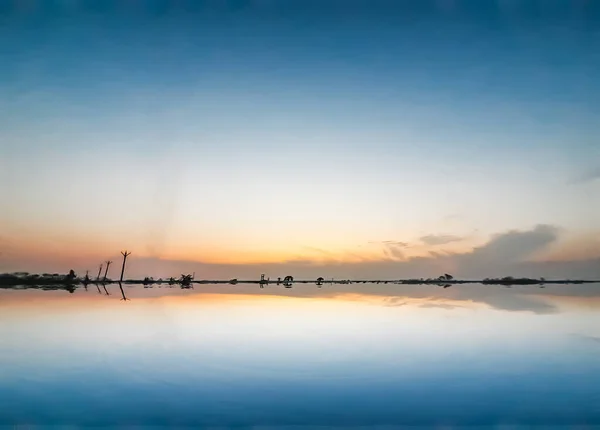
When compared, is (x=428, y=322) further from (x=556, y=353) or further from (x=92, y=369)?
(x=92, y=369)

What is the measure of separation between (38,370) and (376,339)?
282 cm

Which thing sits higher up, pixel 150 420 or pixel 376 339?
pixel 376 339

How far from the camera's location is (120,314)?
7.49 metres

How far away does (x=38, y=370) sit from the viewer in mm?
3850

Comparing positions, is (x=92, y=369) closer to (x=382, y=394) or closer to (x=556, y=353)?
(x=382, y=394)

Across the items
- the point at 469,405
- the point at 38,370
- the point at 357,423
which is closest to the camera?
the point at 357,423

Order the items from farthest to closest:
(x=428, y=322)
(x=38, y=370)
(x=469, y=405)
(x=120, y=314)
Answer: (x=120, y=314)
(x=428, y=322)
(x=38, y=370)
(x=469, y=405)

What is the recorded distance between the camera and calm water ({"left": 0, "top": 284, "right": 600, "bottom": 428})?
300cm

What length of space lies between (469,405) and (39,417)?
7.70 ft

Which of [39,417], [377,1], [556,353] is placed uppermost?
[377,1]

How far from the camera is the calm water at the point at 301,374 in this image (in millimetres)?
2998

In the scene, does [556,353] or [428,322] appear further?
[428,322]

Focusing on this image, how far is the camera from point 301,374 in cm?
378

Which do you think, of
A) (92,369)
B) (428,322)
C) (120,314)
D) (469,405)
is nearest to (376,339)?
(428,322)
